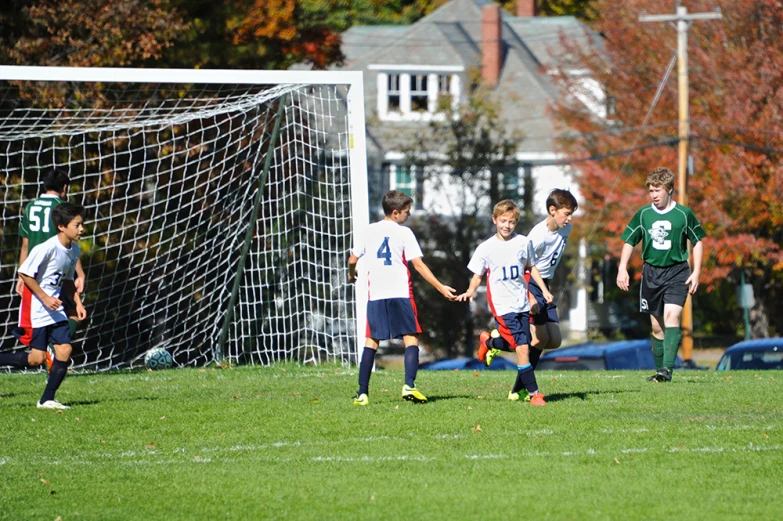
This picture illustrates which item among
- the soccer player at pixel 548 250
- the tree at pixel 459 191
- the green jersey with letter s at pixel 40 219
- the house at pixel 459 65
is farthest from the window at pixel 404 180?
the soccer player at pixel 548 250

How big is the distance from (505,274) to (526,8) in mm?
40462

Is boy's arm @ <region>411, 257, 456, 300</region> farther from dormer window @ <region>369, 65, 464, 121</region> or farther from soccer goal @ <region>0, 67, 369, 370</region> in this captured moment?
dormer window @ <region>369, 65, 464, 121</region>

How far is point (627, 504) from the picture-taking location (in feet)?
18.5

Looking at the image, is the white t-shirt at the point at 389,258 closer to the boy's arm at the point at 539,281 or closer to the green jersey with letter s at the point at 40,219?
the boy's arm at the point at 539,281

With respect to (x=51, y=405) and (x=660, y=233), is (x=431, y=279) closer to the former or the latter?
(x=660, y=233)

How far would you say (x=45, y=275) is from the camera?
937cm

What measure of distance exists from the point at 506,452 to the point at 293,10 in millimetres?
19303

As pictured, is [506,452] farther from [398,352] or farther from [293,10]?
[398,352]

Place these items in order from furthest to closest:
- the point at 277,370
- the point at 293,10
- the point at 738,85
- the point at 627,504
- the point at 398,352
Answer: the point at 398,352
the point at 738,85
the point at 293,10
the point at 277,370
the point at 627,504

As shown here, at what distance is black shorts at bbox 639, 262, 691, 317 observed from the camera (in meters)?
10.5

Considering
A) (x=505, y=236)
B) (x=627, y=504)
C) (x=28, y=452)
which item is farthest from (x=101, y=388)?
(x=627, y=504)

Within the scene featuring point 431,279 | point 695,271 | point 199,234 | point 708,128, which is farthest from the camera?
point 708,128

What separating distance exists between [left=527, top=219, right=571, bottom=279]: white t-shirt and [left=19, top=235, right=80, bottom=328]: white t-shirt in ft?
13.3

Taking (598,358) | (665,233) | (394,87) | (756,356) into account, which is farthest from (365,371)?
(394,87)
